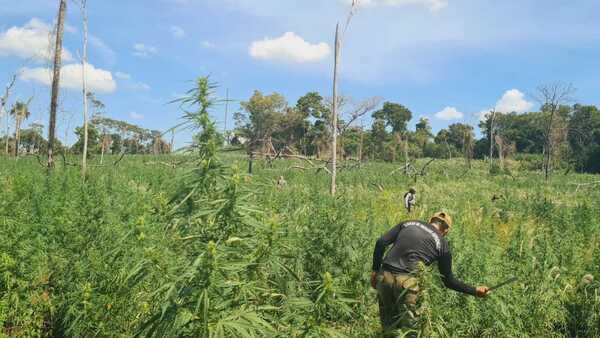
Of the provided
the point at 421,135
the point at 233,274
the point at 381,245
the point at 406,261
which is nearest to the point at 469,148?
the point at 421,135

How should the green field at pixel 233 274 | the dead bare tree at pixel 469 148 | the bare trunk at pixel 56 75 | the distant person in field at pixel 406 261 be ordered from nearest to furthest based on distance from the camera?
the green field at pixel 233 274
the distant person in field at pixel 406 261
the bare trunk at pixel 56 75
the dead bare tree at pixel 469 148

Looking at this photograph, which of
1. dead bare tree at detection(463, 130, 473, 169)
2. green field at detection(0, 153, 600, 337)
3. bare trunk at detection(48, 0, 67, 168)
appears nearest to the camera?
green field at detection(0, 153, 600, 337)

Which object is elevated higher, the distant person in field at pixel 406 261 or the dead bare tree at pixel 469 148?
the dead bare tree at pixel 469 148

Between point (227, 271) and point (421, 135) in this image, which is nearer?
point (227, 271)

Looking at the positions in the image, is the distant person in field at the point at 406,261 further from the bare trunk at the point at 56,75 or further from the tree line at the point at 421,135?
the tree line at the point at 421,135

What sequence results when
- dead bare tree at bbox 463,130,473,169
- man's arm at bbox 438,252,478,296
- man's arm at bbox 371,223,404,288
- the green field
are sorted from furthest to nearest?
dead bare tree at bbox 463,130,473,169 < man's arm at bbox 371,223,404,288 < man's arm at bbox 438,252,478,296 < the green field

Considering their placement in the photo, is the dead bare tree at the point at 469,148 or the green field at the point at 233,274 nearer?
the green field at the point at 233,274

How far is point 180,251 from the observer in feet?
10.2

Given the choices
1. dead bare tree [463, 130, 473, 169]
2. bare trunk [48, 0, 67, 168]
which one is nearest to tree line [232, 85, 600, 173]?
dead bare tree [463, 130, 473, 169]

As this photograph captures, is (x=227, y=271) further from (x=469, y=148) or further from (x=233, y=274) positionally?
(x=469, y=148)

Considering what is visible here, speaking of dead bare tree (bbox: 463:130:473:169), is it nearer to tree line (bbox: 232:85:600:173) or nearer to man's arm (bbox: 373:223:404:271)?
tree line (bbox: 232:85:600:173)

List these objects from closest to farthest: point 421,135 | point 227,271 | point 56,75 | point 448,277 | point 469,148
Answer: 1. point 227,271
2. point 448,277
3. point 56,75
4. point 469,148
5. point 421,135

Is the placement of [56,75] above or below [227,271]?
above

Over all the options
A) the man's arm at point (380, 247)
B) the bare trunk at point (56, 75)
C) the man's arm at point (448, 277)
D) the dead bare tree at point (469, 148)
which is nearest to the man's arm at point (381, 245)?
the man's arm at point (380, 247)
